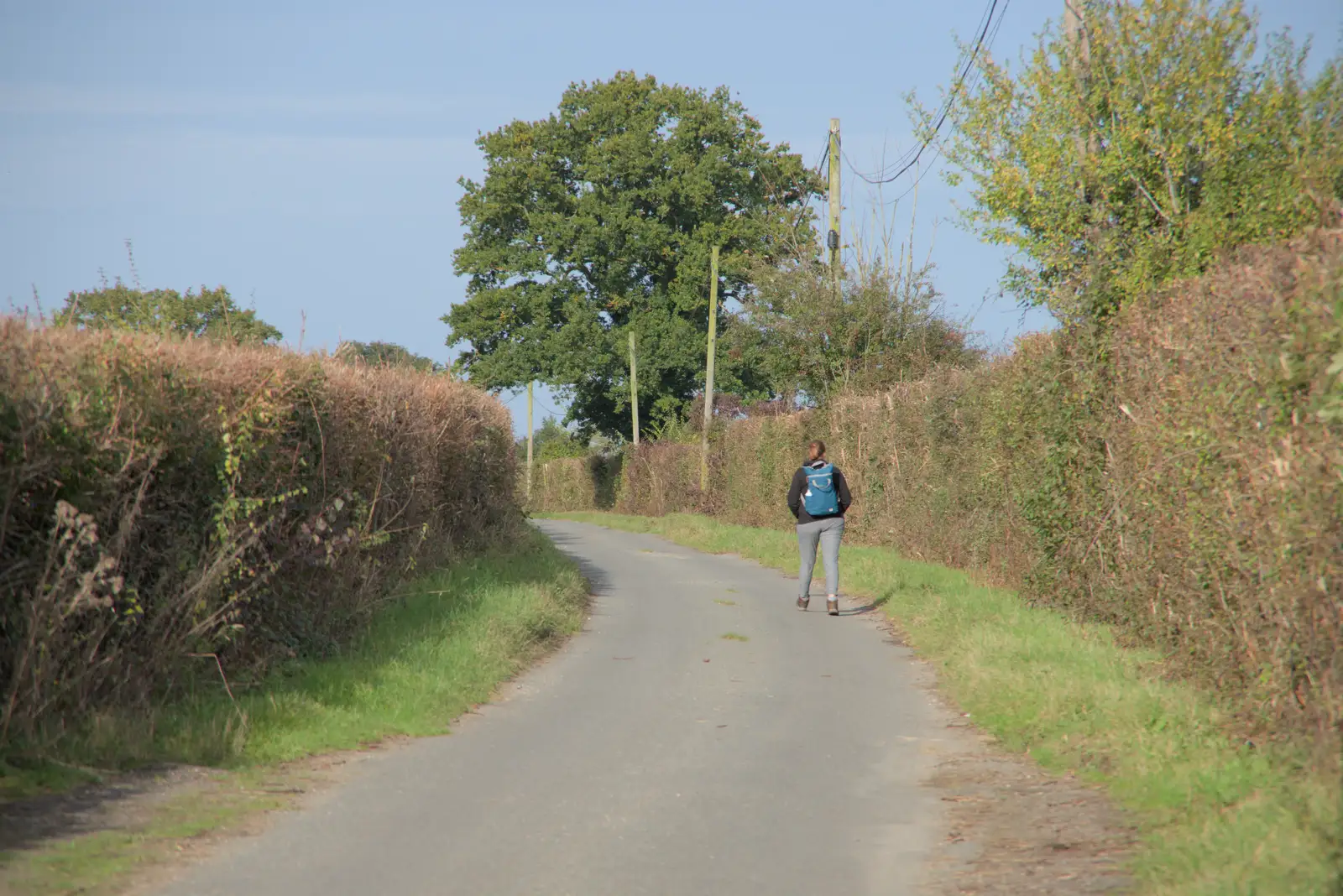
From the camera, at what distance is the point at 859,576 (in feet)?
57.8

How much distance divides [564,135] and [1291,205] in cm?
3553

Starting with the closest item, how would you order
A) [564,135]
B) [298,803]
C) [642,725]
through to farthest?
[298,803] < [642,725] < [564,135]

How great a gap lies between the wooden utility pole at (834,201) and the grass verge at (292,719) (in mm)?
16123

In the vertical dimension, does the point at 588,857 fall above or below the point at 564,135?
below

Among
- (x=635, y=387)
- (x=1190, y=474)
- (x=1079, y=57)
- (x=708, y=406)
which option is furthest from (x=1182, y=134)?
(x=635, y=387)

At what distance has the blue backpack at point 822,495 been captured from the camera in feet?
49.6

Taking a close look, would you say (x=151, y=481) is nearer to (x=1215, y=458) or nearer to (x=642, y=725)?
(x=642, y=725)

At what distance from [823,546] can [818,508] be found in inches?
18.9

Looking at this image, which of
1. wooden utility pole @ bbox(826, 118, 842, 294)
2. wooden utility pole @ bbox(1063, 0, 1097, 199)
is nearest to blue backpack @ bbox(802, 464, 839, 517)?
wooden utility pole @ bbox(1063, 0, 1097, 199)

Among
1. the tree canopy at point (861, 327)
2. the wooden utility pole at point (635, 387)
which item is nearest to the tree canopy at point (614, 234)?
the wooden utility pole at point (635, 387)

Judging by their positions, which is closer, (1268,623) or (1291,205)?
(1268,623)

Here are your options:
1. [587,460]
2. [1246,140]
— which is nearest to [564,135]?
[587,460]

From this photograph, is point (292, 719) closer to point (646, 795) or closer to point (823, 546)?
point (646, 795)

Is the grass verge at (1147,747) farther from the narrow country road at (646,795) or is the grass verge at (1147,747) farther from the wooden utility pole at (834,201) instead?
the wooden utility pole at (834,201)
